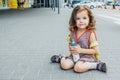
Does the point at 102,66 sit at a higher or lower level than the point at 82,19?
lower

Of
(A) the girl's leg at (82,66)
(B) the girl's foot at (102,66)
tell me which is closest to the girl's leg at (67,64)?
(A) the girl's leg at (82,66)

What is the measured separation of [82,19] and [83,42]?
0.41m

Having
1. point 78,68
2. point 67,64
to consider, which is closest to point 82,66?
point 78,68

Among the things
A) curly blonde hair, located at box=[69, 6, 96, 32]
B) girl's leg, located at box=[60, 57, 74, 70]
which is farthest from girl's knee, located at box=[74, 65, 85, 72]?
curly blonde hair, located at box=[69, 6, 96, 32]

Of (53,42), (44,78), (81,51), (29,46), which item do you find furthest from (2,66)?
(53,42)

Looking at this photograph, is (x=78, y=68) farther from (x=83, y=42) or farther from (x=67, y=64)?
(x=83, y=42)

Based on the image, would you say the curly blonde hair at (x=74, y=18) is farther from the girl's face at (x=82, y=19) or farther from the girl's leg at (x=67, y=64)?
the girl's leg at (x=67, y=64)

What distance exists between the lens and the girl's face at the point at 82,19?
19.1 ft

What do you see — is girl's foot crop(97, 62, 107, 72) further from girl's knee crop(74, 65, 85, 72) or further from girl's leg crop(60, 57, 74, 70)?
girl's leg crop(60, 57, 74, 70)

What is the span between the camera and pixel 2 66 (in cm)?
648

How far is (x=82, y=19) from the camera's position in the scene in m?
5.86

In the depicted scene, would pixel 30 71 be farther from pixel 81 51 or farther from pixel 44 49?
pixel 44 49

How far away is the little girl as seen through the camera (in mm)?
5832

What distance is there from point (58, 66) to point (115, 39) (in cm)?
425
